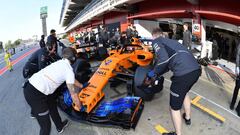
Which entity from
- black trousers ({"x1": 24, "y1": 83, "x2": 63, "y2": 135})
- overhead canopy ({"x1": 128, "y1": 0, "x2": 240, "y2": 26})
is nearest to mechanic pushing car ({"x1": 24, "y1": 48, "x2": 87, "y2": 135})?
black trousers ({"x1": 24, "y1": 83, "x2": 63, "y2": 135})

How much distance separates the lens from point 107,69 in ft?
16.4

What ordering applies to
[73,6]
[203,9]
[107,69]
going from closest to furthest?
[107,69], [203,9], [73,6]

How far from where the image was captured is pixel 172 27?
16.0m

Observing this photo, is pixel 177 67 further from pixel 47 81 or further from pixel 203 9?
pixel 203 9

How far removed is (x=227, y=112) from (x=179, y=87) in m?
1.70

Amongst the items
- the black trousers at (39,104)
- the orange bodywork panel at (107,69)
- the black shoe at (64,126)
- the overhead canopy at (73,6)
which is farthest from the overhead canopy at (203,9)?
the overhead canopy at (73,6)

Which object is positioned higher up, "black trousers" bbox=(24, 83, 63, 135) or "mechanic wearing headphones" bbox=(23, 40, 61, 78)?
"mechanic wearing headphones" bbox=(23, 40, 61, 78)

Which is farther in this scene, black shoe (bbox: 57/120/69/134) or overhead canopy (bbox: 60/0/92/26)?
overhead canopy (bbox: 60/0/92/26)

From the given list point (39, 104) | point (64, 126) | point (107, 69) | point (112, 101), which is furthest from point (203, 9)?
point (39, 104)

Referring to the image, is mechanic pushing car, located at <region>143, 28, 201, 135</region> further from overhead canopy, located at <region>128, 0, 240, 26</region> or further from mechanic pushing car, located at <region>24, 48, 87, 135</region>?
overhead canopy, located at <region>128, 0, 240, 26</region>

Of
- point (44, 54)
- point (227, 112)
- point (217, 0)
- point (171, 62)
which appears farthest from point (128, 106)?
point (217, 0)

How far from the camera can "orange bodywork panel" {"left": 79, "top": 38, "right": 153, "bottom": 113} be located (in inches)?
166

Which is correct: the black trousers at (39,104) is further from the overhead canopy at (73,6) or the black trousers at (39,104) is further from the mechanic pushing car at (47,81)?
the overhead canopy at (73,6)

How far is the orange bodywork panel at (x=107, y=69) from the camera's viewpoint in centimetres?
421
